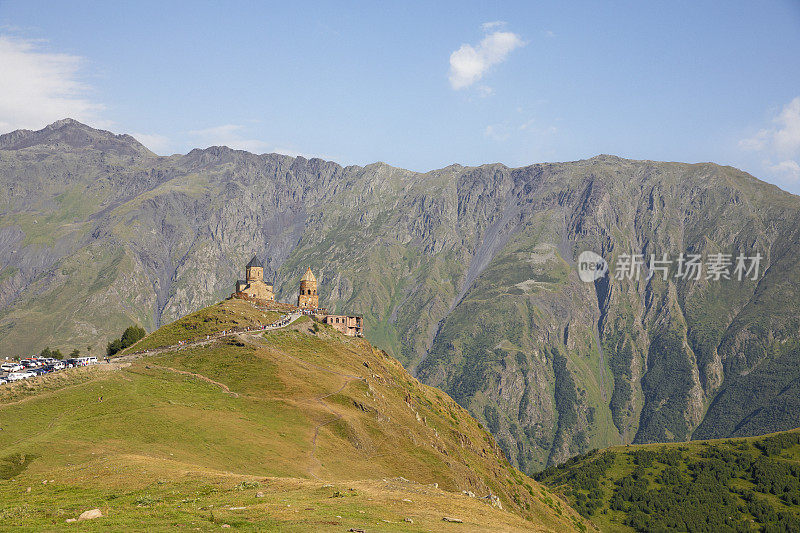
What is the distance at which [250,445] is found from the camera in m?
81.6

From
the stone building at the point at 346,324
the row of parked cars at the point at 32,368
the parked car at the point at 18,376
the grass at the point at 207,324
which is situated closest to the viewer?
the parked car at the point at 18,376

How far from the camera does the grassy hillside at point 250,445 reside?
4547cm

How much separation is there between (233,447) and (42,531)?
42.1m

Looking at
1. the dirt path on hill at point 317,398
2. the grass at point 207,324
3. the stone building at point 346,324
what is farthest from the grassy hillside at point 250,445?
the stone building at point 346,324

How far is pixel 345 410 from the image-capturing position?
10794 centimetres

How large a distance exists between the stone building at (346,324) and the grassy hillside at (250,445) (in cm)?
1931

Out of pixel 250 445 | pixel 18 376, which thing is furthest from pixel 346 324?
pixel 250 445

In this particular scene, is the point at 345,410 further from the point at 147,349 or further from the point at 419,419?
the point at 147,349

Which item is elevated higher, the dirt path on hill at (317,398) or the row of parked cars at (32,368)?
the dirt path on hill at (317,398)

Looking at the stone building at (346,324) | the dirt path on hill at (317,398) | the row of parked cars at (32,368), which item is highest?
the stone building at (346,324)

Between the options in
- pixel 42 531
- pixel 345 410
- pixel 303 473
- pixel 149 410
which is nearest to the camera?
pixel 42 531

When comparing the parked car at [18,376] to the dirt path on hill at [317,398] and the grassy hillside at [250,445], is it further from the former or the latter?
the dirt path on hill at [317,398]

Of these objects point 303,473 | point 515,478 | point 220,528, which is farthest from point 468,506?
point 515,478

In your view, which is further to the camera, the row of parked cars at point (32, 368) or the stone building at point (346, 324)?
the stone building at point (346, 324)
